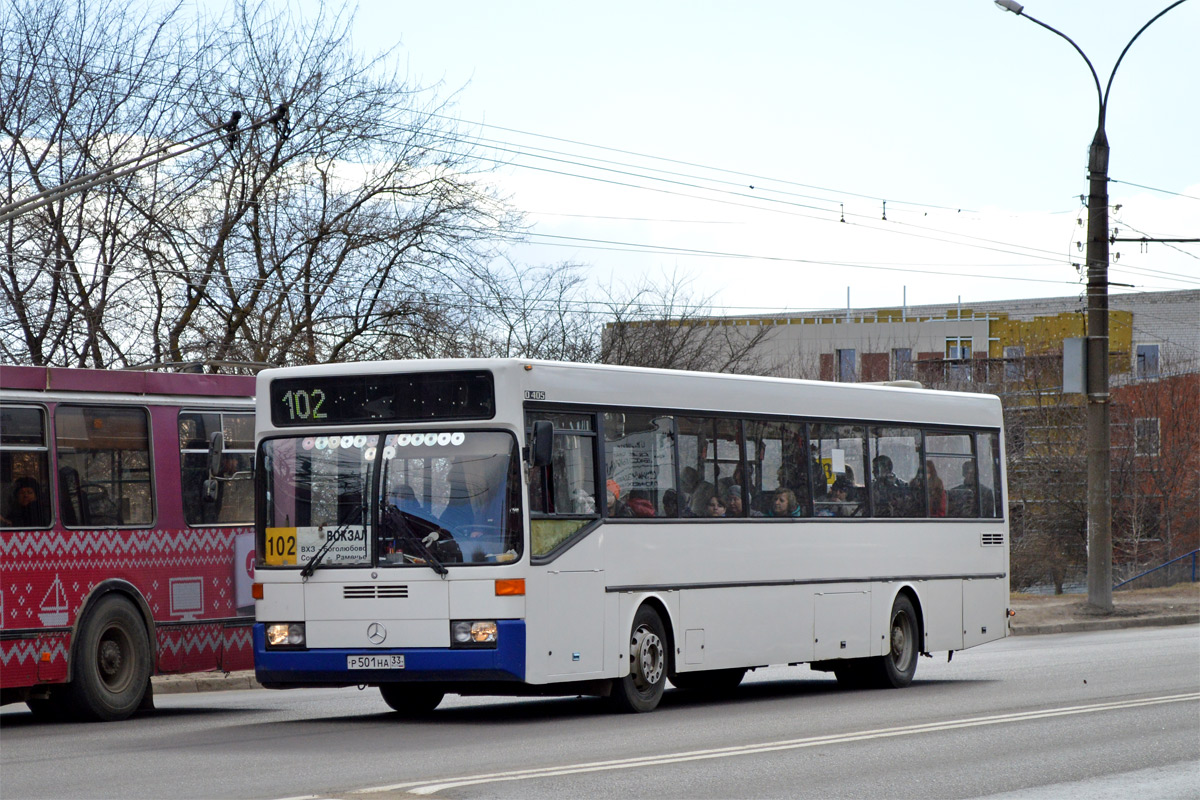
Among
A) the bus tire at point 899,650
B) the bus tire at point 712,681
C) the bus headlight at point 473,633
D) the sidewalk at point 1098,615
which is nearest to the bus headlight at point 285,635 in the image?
the bus headlight at point 473,633

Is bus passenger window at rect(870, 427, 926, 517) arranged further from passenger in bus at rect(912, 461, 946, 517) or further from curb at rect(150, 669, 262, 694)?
curb at rect(150, 669, 262, 694)

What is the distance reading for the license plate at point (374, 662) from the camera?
41.7ft

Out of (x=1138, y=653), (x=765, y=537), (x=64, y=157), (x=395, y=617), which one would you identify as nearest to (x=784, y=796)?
(x=395, y=617)

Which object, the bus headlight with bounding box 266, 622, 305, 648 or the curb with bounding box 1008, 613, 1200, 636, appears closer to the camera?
the bus headlight with bounding box 266, 622, 305, 648

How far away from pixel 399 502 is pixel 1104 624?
1842 cm

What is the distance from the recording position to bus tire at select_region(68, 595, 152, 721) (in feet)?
45.1

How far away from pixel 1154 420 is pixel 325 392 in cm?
4491

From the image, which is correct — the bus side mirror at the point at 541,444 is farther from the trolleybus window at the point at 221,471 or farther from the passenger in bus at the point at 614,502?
the trolleybus window at the point at 221,471

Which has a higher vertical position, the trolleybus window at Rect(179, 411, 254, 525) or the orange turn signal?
the trolleybus window at Rect(179, 411, 254, 525)

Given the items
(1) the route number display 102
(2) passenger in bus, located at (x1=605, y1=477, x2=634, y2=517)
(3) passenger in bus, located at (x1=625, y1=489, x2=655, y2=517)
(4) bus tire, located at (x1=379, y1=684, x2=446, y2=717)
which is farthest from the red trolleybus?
(3) passenger in bus, located at (x1=625, y1=489, x2=655, y2=517)

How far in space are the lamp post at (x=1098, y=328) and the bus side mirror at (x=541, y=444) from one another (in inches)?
654

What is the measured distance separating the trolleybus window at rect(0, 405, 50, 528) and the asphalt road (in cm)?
168

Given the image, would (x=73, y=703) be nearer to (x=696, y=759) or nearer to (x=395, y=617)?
(x=395, y=617)

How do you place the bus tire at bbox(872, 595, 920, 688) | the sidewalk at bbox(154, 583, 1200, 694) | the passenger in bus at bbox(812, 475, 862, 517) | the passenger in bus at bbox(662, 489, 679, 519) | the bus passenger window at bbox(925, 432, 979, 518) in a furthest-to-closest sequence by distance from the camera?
1. the sidewalk at bbox(154, 583, 1200, 694)
2. the bus passenger window at bbox(925, 432, 979, 518)
3. the bus tire at bbox(872, 595, 920, 688)
4. the passenger in bus at bbox(812, 475, 862, 517)
5. the passenger in bus at bbox(662, 489, 679, 519)
